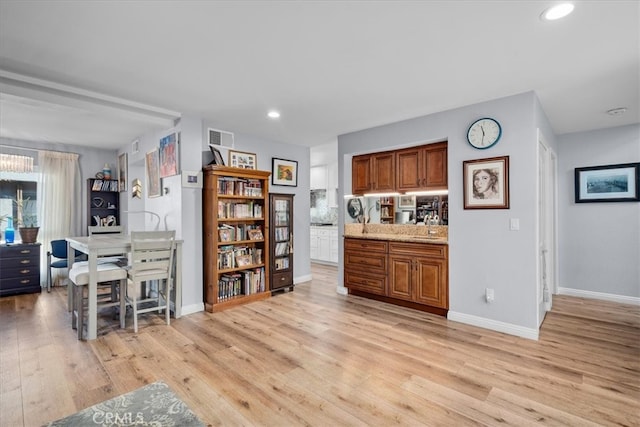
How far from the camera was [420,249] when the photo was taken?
13.0 feet

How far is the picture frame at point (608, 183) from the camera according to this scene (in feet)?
14.2

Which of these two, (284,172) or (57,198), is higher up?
(284,172)

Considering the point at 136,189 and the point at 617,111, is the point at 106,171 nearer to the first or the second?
the point at 136,189

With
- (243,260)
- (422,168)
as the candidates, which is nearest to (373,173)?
(422,168)

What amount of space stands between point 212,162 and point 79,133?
8.18ft

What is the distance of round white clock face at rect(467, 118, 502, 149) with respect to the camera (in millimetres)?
3402

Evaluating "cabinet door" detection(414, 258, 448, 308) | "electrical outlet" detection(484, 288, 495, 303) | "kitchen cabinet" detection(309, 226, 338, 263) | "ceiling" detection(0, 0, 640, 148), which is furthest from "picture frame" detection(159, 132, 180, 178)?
"kitchen cabinet" detection(309, 226, 338, 263)

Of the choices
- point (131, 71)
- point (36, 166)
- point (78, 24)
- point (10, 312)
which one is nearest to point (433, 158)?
point (131, 71)

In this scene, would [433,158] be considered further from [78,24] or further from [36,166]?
[36,166]

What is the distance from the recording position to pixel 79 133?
493cm

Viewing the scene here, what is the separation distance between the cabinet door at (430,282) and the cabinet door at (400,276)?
0.31 feet

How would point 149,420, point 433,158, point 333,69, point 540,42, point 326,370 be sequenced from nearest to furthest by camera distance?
point 149,420 → point 540,42 → point 326,370 → point 333,69 → point 433,158

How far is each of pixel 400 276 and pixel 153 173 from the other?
3894 millimetres

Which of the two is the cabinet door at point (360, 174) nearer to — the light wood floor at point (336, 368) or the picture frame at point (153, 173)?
the light wood floor at point (336, 368)
